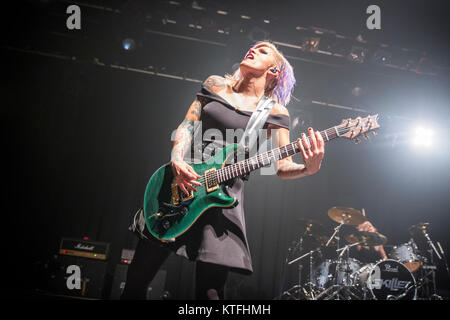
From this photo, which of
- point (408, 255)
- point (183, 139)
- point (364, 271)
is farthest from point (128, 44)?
point (408, 255)

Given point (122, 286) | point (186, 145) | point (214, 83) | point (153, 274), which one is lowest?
point (122, 286)

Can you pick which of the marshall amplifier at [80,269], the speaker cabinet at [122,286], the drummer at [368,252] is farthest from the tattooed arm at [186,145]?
the drummer at [368,252]

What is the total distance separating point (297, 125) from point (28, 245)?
238 inches

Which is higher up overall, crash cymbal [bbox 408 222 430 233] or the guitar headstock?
crash cymbal [bbox 408 222 430 233]

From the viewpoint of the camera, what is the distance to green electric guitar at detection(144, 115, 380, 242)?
1903 millimetres

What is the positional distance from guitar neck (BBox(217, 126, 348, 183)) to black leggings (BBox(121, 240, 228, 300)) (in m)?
0.50

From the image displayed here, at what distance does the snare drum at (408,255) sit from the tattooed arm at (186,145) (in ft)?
18.2

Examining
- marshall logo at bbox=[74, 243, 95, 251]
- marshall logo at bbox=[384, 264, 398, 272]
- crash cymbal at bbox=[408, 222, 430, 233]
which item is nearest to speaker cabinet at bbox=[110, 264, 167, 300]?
marshall logo at bbox=[74, 243, 95, 251]

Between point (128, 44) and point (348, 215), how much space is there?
5.30m

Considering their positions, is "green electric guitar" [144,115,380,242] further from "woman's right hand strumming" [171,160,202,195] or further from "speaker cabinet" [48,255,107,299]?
"speaker cabinet" [48,255,107,299]

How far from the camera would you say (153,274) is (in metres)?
1.97

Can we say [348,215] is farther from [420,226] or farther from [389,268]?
[420,226]

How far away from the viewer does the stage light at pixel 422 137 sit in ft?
23.4

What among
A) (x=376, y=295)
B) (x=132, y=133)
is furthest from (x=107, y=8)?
(x=376, y=295)
